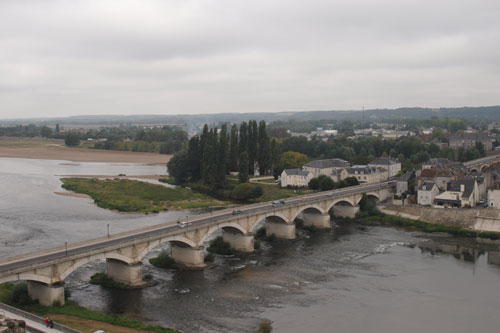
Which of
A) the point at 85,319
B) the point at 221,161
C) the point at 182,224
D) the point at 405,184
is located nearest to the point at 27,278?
the point at 85,319

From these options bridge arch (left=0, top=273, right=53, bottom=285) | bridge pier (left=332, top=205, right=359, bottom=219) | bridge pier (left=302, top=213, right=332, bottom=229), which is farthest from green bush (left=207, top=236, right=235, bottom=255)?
bridge pier (left=332, top=205, right=359, bottom=219)

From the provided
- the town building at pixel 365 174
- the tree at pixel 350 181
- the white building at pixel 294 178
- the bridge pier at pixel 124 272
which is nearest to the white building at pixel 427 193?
the tree at pixel 350 181

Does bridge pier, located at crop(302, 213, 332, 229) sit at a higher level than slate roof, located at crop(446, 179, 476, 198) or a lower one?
lower

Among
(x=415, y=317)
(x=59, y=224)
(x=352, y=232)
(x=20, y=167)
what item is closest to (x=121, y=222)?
(x=59, y=224)

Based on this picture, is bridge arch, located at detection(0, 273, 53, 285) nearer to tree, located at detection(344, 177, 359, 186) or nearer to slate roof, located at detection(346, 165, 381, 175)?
tree, located at detection(344, 177, 359, 186)

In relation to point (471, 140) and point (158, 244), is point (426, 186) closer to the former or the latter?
point (158, 244)

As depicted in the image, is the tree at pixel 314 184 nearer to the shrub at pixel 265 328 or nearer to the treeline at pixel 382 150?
the treeline at pixel 382 150
